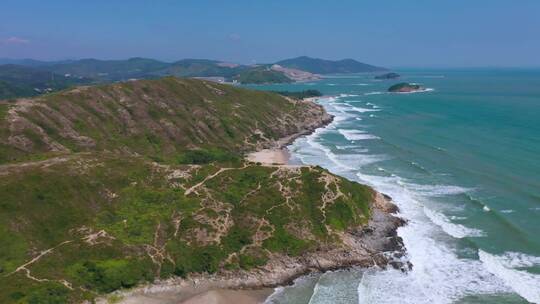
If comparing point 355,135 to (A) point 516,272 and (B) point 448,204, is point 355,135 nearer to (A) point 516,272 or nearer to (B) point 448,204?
(B) point 448,204

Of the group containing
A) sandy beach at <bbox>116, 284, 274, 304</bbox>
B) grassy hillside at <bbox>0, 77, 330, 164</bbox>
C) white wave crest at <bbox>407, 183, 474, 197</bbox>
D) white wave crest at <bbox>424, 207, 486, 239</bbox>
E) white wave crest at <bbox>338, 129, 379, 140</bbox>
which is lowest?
sandy beach at <bbox>116, 284, 274, 304</bbox>

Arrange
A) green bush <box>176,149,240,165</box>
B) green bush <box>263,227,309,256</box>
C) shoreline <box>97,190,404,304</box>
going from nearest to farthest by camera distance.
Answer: shoreline <box>97,190,404,304</box> < green bush <box>263,227,309,256</box> < green bush <box>176,149,240,165</box>

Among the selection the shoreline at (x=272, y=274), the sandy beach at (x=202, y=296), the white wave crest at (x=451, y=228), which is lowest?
the sandy beach at (x=202, y=296)

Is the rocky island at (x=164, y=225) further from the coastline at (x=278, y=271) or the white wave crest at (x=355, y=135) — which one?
the white wave crest at (x=355, y=135)

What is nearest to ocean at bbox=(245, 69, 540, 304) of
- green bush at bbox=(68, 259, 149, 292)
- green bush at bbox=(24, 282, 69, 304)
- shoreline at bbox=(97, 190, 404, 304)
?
shoreline at bbox=(97, 190, 404, 304)

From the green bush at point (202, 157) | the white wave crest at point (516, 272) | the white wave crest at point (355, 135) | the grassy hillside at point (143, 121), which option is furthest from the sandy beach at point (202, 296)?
the white wave crest at point (355, 135)

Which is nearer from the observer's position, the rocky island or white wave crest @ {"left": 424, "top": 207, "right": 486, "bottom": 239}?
the rocky island

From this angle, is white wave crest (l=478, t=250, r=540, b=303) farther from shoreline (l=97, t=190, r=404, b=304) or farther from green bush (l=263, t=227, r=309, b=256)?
green bush (l=263, t=227, r=309, b=256)
